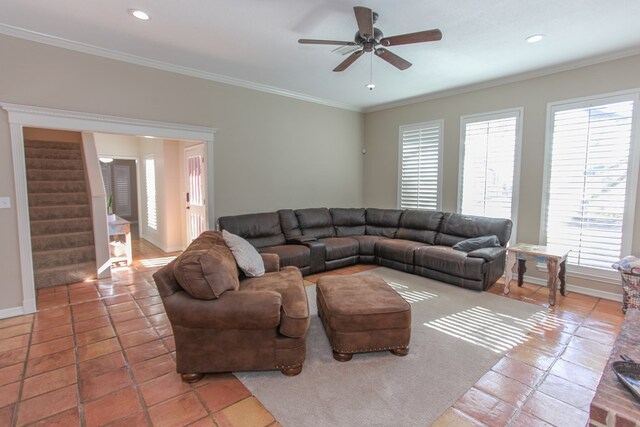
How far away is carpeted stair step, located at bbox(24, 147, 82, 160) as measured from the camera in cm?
544

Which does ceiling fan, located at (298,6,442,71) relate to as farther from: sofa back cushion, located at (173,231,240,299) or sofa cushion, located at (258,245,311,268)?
sofa cushion, located at (258,245,311,268)

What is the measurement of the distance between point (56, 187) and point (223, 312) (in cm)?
495

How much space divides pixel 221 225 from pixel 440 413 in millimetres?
3584

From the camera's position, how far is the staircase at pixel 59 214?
4359 mm

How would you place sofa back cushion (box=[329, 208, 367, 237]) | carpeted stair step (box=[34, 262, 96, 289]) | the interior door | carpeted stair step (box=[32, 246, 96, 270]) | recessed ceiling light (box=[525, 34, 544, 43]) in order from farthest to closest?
sofa back cushion (box=[329, 208, 367, 237]) → the interior door → carpeted stair step (box=[32, 246, 96, 270]) → carpeted stair step (box=[34, 262, 96, 289]) → recessed ceiling light (box=[525, 34, 544, 43])

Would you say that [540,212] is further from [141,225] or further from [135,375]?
[141,225]

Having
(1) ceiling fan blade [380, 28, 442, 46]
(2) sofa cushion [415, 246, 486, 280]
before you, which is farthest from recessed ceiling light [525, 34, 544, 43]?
(2) sofa cushion [415, 246, 486, 280]

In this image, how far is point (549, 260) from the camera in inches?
144

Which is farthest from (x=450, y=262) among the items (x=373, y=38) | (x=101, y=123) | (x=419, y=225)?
(x=101, y=123)

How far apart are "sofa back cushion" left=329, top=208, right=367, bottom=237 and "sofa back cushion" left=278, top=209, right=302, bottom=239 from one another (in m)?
0.86

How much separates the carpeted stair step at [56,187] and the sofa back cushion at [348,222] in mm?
4385

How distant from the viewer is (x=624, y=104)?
3662mm

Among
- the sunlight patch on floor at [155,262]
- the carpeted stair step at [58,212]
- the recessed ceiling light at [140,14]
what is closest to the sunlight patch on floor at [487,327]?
the recessed ceiling light at [140,14]

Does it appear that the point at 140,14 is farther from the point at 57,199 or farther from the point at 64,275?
the point at 57,199
